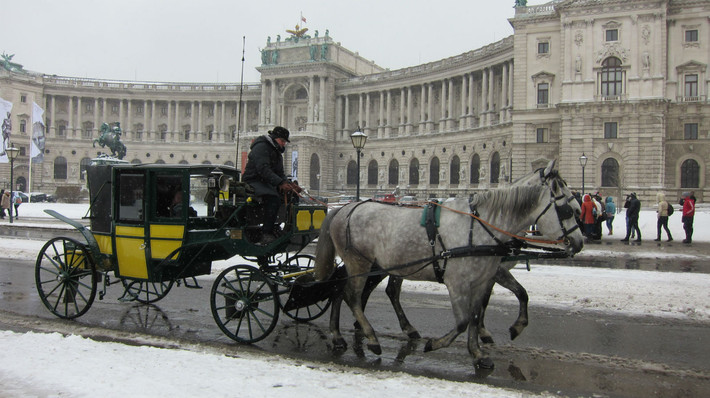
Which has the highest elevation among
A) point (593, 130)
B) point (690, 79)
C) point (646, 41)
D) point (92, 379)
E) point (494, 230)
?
point (646, 41)

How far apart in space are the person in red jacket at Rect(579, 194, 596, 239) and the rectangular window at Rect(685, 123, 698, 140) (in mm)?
27597

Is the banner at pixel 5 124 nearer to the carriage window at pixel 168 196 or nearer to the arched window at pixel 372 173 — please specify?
the arched window at pixel 372 173

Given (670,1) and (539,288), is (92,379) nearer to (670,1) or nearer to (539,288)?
(539,288)

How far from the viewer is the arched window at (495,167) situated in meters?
56.2

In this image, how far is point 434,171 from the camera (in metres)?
66.2

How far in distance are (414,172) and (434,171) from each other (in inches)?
132

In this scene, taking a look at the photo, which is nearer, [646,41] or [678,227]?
[678,227]

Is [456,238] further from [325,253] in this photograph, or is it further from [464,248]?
[325,253]

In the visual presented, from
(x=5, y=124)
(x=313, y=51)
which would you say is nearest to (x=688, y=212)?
(x=313, y=51)

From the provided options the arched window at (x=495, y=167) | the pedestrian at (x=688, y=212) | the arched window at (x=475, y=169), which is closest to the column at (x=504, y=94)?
the arched window at (x=495, y=167)

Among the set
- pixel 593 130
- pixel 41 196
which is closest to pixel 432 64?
pixel 593 130

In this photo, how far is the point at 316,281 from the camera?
22.8 ft

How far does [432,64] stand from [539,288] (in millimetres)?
59075

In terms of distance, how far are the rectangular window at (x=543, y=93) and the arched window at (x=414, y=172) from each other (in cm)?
2225
